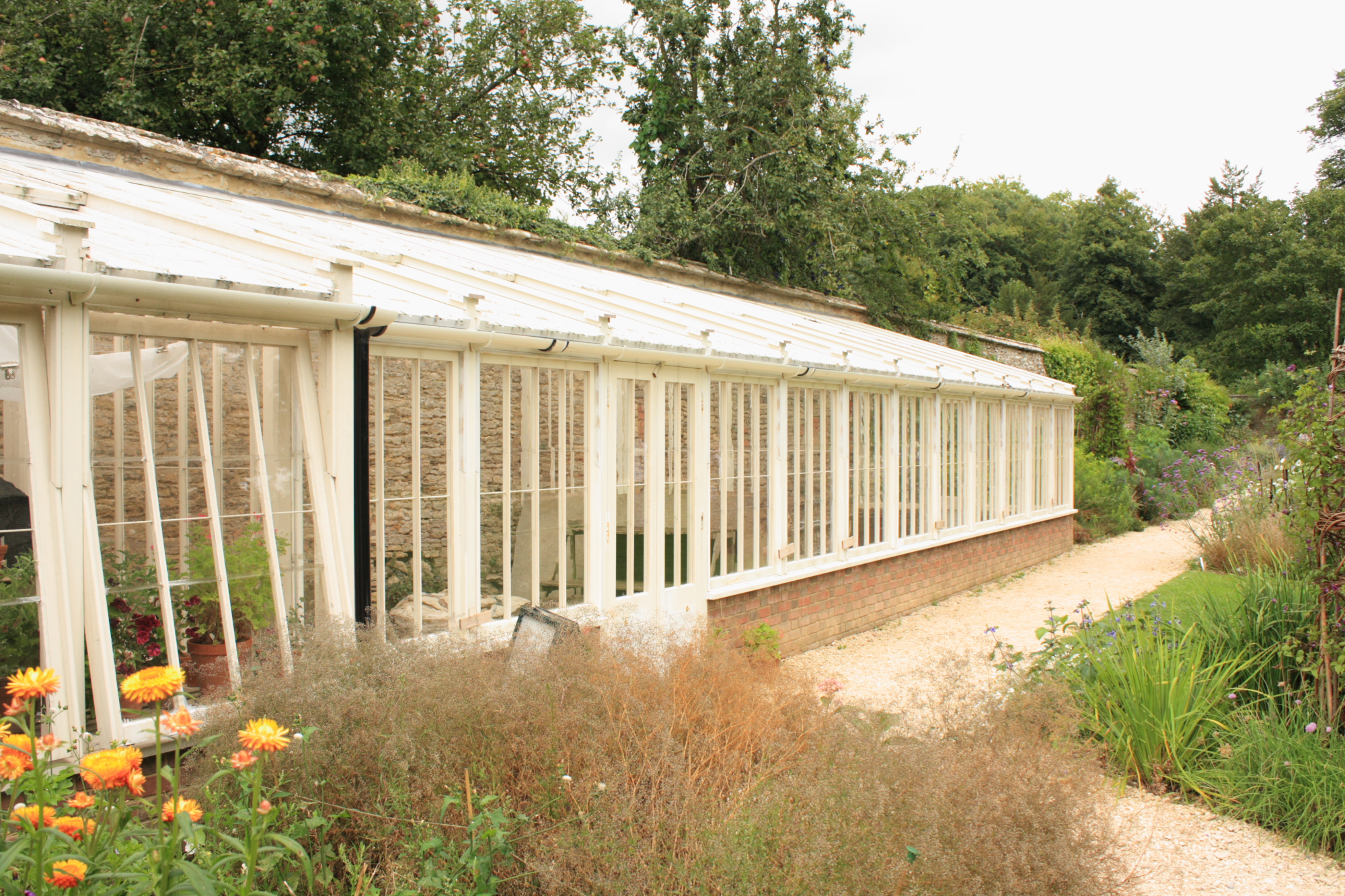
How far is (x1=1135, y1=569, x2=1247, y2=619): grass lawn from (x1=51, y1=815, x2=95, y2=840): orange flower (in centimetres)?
524

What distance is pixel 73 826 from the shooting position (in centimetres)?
203

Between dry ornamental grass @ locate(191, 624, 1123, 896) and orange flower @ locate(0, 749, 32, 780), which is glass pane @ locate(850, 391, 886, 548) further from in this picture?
orange flower @ locate(0, 749, 32, 780)

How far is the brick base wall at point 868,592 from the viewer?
705 cm

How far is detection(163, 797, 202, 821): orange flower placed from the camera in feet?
6.49

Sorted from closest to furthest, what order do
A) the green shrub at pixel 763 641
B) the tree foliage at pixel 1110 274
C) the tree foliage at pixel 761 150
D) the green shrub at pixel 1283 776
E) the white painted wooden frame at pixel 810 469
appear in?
the green shrub at pixel 1283 776 → the green shrub at pixel 763 641 → the white painted wooden frame at pixel 810 469 → the tree foliage at pixel 761 150 → the tree foliage at pixel 1110 274

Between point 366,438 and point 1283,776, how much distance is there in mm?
4290

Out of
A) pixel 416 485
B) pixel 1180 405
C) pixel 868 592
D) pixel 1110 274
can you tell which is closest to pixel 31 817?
pixel 416 485

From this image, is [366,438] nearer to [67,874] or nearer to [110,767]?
[110,767]

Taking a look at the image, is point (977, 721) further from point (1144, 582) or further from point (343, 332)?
point (1144, 582)

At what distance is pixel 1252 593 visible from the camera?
5082 millimetres

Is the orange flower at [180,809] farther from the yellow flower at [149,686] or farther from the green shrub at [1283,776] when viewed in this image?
the green shrub at [1283,776]

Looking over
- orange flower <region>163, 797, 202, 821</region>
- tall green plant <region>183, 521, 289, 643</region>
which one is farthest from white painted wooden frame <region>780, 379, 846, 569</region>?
orange flower <region>163, 797, 202, 821</region>

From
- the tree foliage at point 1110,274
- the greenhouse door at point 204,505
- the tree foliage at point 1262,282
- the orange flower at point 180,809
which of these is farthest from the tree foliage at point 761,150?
the tree foliage at point 1110,274

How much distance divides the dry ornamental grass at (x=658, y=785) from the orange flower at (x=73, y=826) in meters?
0.60
